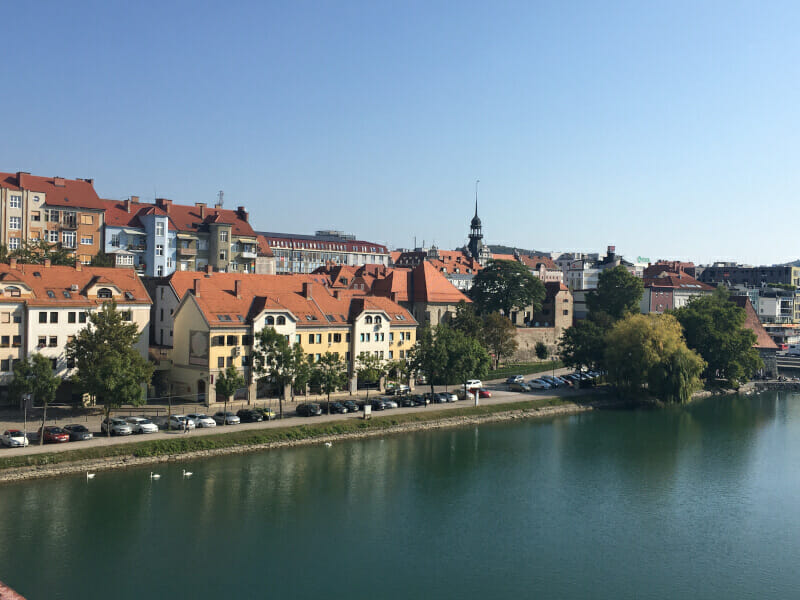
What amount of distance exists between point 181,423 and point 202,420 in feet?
4.16

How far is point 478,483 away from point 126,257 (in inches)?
1667

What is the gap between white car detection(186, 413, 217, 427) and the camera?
136 feet

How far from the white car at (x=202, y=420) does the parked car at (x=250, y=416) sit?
2025 millimetres

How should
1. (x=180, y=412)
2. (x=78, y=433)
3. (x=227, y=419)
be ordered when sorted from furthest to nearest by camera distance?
(x=180, y=412), (x=227, y=419), (x=78, y=433)

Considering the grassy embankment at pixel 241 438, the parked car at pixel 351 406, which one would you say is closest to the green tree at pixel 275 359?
the grassy embankment at pixel 241 438

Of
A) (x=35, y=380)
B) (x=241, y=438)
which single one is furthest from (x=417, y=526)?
(x=35, y=380)

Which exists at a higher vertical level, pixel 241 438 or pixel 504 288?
pixel 504 288

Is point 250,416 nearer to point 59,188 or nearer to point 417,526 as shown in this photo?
point 417,526

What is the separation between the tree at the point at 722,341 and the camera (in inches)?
2724

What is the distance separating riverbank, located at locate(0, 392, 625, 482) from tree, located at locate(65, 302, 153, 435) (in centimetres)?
280

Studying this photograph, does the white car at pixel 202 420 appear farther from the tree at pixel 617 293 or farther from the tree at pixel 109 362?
the tree at pixel 617 293

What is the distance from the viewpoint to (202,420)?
137 ft

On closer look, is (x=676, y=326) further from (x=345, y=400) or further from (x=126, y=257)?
(x=126, y=257)

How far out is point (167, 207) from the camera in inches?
2840
